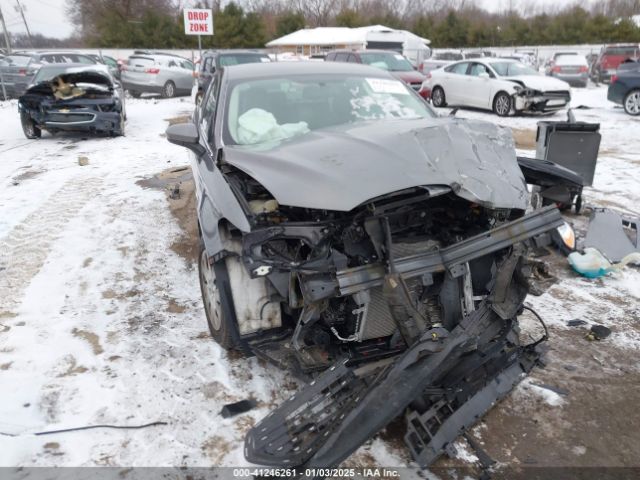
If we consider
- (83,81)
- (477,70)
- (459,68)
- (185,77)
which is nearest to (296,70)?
(83,81)

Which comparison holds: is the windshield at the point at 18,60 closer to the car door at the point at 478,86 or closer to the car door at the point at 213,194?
the car door at the point at 478,86

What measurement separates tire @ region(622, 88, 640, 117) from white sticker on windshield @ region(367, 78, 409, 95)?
12796mm

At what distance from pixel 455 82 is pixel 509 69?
1574 mm

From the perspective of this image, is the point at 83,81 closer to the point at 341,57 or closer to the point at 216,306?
the point at 341,57

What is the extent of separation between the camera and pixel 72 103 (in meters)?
10.3

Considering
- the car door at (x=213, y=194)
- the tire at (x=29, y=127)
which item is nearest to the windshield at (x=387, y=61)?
the tire at (x=29, y=127)

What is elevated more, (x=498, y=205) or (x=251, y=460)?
(x=498, y=205)

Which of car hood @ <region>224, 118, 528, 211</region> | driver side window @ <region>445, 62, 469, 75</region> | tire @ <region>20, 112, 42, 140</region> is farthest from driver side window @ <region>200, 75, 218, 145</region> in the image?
driver side window @ <region>445, 62, 469, 75</region>

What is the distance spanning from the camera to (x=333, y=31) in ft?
118

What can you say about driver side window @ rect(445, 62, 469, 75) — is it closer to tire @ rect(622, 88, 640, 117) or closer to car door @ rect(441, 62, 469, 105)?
car door @ rect(441, 62, 469, 105)

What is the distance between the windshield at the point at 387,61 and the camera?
48.9 ft

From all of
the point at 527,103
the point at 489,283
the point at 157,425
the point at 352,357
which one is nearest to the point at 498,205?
the point at 489,283

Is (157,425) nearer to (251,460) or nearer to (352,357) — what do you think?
(251,460)

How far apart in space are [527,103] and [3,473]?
1412cm
